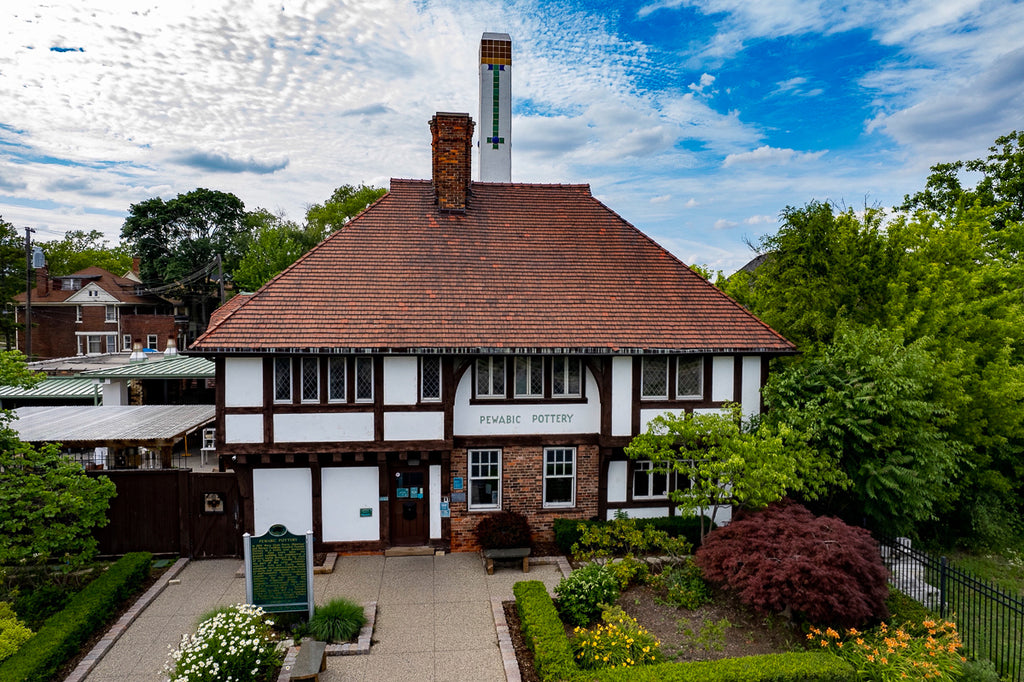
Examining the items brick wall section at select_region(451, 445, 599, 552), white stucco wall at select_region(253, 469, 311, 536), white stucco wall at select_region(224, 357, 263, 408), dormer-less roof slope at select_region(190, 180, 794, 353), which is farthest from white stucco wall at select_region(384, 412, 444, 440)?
white stucco wall at select_region(224, 357, 263, 408)

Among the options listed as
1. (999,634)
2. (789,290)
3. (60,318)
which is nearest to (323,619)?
(999,634)

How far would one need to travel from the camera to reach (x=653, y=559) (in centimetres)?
1323

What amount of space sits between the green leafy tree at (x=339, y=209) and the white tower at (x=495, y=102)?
26.7 metres

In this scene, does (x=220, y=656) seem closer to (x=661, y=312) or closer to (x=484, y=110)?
(x=661, y=312)

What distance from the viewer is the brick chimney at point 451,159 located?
1586 cm

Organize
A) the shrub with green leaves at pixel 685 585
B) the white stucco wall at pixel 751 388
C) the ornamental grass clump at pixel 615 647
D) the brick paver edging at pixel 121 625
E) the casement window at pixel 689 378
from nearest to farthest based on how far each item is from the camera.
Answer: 1. the ornamental grass clump at pixel 615 647
2. the brick paver edging at pixel 121 625
3. the shrub with green leaves at pixel 685 585
4. the casement window at pixel 689 378
5. the white stucco wall at pixel 751 388

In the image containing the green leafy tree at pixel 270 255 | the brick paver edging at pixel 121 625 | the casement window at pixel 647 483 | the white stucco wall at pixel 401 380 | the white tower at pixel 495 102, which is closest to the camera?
the brick paver edging at pixel 121 625

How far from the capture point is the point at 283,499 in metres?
13.4

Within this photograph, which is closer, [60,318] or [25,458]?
[25,458]

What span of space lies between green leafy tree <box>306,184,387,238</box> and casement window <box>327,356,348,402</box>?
33472mm

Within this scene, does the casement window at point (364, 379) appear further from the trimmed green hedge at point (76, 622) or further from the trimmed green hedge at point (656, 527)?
the trimmed green hedge at point (76, 622)

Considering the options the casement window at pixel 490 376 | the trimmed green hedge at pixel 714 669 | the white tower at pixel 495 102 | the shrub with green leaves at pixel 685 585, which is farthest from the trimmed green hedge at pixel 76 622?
the white tower at pixel 495 102

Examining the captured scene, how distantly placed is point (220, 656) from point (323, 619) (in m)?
2.16

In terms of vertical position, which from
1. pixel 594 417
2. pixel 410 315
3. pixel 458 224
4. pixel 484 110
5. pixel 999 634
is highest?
pixel 484 110
